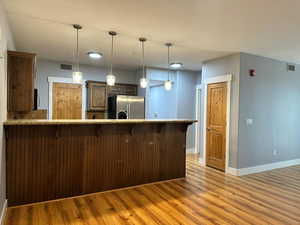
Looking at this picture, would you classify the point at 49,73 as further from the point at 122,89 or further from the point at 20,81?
the point at 20,81

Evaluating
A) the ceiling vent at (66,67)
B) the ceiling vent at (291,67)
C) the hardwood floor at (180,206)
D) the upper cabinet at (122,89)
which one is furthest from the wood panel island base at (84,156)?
the ceiling vent at (291,67)

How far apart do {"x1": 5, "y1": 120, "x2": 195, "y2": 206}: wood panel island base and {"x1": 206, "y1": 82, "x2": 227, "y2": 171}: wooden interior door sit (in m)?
1.15

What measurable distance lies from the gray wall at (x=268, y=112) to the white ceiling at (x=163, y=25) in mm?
457

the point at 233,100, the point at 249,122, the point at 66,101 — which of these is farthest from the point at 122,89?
the point at 249,122

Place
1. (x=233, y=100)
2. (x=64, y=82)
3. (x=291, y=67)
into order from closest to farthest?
1. (x=233, y=100)
2. (x=291, y=67)
3. (x=64, y=82)

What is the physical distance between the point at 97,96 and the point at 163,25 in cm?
331

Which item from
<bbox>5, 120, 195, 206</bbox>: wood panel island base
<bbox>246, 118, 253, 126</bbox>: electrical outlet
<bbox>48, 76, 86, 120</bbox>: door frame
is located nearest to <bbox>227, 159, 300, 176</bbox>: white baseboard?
<bbox>246, 118, 253, 126</bbox>: electrical outlet

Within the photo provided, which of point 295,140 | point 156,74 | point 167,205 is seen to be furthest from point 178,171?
point 295,140

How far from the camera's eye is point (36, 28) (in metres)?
3.19

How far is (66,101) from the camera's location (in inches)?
215

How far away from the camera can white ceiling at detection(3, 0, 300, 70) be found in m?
2.42

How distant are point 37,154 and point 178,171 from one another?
2.54 meters

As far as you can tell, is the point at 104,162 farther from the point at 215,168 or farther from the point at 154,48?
the point at 215,168

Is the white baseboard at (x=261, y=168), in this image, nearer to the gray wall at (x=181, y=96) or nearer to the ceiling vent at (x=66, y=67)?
the gray wall at (x=181, y=96)
